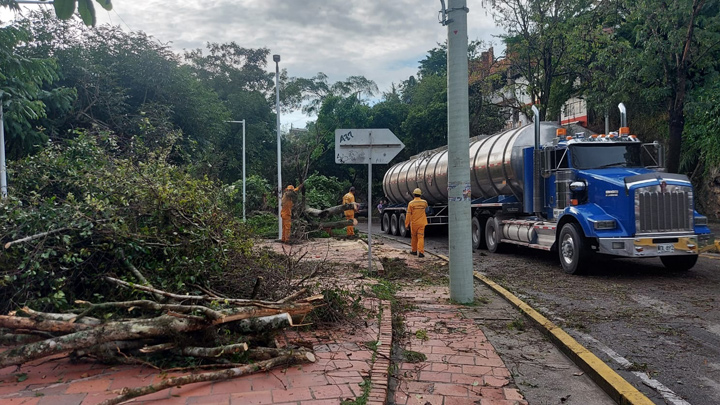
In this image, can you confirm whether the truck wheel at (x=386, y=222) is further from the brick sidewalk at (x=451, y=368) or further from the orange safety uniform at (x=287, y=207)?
the brick sidewalk at (x=451, y=368)

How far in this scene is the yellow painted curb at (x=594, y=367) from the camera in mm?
3734

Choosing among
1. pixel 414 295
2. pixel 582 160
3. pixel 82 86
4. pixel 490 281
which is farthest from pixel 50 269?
pixel 82 86

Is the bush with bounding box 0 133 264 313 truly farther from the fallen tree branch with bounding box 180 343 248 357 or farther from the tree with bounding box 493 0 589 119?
the tree with bounding box 493 0 589 119

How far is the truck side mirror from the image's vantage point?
10383 mm

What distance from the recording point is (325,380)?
3.89 metres

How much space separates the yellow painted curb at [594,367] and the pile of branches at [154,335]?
7.75 ft

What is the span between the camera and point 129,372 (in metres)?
3.93

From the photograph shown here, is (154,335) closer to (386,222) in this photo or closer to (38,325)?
(38,325)

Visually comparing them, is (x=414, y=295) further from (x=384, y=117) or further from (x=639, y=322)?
(x=384, y=117)

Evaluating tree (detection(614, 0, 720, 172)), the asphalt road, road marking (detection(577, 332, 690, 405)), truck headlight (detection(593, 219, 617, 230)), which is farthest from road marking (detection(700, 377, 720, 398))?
tree (detection(614, 0, 720, 172))

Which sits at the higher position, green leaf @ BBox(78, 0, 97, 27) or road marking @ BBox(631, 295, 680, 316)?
green leaf @ BBox(78, 0, 97, 27)

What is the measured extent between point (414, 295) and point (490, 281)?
1817 millimetres

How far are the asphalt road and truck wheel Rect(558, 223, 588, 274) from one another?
0.21 metres

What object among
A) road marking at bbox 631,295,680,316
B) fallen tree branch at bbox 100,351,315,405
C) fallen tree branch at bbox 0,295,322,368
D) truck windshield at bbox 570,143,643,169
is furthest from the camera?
truck windshield at bbox 570,143,643,169
